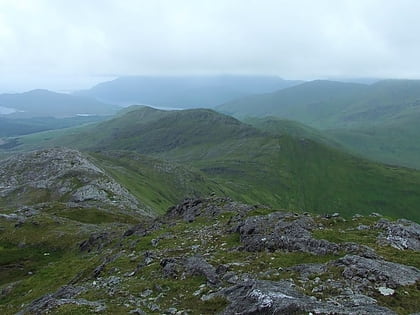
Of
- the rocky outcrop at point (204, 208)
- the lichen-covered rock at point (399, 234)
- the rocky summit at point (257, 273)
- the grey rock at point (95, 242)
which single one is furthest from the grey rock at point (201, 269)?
the grey rock at point (95, 242)

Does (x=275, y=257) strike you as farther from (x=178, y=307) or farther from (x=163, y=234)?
(x=163, y=234)

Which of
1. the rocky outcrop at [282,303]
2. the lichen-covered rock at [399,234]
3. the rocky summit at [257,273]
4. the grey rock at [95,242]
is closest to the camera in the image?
the rocky outcrop at [282,303]

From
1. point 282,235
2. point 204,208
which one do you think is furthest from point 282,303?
point 204,208

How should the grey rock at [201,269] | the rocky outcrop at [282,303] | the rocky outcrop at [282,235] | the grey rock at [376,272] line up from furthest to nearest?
the rocky outcrop at [282,235] → the grey rock at [201,269] → the grey rock at [376,272] → the rocky outcrop at [282,303]

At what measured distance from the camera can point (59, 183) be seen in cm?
14562

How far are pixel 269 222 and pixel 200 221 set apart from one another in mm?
14650

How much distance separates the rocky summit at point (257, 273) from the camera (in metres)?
23.8

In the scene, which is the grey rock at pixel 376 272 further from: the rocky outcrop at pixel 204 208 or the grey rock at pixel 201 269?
the rocky outcrop at pixel 204 208

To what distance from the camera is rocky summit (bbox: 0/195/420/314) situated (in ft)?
78.1

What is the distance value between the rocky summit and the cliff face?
264ft

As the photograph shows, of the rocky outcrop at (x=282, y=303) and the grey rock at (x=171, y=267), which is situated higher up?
the rocky outcrop at (x=282, y=303)

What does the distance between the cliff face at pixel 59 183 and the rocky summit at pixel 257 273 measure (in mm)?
80383

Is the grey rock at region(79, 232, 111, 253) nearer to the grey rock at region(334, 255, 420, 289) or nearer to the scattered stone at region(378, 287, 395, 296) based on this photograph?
the grey rock at region(334, 255, 420, 289)

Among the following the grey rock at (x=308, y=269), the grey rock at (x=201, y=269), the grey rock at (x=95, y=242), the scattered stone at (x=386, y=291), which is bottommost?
the grey rock at (x=95, y=242)
